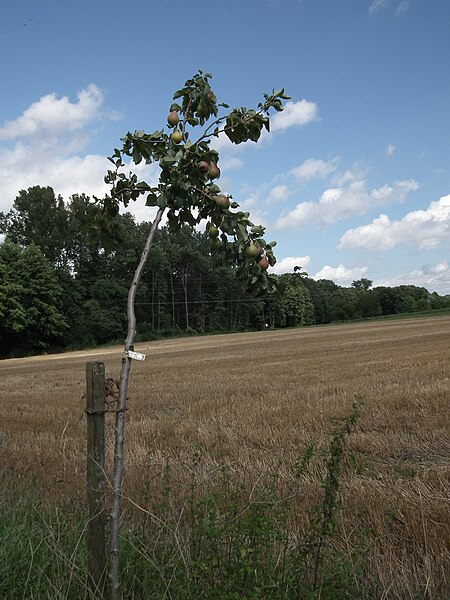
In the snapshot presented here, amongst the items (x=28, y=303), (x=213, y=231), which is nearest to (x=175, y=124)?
(x=213, y=231)

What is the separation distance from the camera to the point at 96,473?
2465mm

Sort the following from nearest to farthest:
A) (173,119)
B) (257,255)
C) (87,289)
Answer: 1. (257,255)
2. (173,119)
3. (87,289)

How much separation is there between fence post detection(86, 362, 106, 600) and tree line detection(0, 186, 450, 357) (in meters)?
30.0

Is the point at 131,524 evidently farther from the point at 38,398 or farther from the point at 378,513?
the point at 38,398

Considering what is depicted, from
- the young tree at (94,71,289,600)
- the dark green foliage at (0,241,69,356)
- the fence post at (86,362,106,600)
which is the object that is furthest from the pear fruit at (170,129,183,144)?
the dark green foliage at (0,241,69,356)

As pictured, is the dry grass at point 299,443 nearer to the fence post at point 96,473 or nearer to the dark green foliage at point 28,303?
the fence post at point 96,473

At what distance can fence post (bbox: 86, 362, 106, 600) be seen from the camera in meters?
2.40

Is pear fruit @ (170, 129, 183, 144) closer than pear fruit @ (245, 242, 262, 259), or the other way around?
pear fruit @ (245, 242, 262, 259)

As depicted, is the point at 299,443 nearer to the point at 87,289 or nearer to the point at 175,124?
the point at 175,124

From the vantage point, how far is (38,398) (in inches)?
488

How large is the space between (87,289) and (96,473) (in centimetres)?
6865

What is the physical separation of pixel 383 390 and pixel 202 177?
8396mm

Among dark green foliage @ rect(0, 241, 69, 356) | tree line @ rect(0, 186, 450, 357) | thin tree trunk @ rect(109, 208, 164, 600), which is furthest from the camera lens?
tree line @ rect(0, 186, 450, 357)

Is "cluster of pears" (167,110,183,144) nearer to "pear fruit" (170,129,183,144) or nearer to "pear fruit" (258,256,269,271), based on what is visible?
"pear fruit" (170,129,183,144)
